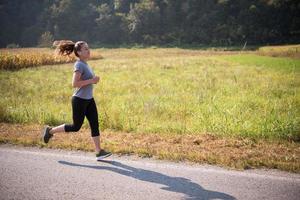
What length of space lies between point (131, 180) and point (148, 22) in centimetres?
10119

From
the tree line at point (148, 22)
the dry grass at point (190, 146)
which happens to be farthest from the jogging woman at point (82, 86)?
the tree line at point (148, 22)

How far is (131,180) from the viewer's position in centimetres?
485

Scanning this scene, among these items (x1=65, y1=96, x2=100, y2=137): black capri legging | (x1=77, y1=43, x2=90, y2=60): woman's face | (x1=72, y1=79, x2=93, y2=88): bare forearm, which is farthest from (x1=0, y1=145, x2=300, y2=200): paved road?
(x1=77, y1=43, x2=90, y2=60): woman's face

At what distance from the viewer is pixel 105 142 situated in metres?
6.85

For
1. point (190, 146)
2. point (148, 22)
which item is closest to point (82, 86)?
point (190, 146)

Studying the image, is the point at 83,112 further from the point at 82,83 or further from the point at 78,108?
the point at 82,83

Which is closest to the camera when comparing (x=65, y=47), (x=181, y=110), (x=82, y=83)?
(x=82, y=83)

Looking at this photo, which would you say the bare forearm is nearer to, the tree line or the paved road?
the paved road

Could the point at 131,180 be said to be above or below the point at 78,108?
below

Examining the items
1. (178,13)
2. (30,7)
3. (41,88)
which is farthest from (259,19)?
(41,88)

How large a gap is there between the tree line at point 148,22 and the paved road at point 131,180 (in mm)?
84562

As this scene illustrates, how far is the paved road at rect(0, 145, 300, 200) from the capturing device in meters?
4.33

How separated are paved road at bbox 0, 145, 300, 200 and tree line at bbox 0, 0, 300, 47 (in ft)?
277

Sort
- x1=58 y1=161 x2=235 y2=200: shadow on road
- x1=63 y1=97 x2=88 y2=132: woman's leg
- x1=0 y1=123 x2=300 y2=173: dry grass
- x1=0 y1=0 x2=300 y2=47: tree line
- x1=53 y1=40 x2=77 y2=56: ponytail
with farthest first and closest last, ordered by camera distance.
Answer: x1=0 y1=0 x2=300 y2=47: tree line, x1=53 y1=40 x2=77 y2=56: ponytail, x1=63 y1=97 x2=88 y2=132: woman's leg, x1=0 y1=123 x2=300 y2=173: dry grass, x1=58 y1=161 x2=235 y2=200: shadow on road
